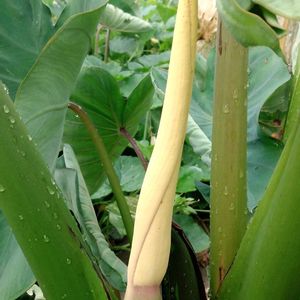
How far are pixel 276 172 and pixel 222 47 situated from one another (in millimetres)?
143

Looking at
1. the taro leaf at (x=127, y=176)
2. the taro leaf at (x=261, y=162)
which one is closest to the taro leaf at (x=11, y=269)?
the taro leaf at (x=261, y=162)

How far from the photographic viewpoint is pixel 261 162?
836 mm

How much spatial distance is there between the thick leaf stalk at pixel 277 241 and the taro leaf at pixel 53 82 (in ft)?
0.78

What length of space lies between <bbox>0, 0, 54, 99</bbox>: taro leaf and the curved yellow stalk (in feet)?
0.98

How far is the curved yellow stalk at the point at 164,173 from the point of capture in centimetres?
41

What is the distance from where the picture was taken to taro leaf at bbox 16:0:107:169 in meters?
0.54

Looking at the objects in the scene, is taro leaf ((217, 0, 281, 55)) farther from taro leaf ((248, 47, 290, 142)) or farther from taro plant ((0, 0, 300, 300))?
taro leaf ((248, 47, 290, 142))

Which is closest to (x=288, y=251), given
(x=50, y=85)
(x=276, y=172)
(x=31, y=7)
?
(x=276, y=172)

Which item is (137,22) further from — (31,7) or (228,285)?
(228,285)

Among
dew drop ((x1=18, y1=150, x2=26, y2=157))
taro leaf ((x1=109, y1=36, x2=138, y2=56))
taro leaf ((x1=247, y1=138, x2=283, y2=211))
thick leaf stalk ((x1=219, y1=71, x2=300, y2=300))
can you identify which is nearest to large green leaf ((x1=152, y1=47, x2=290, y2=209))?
taro leaf ((x1=247, y1=138, x2=283, y2=211))

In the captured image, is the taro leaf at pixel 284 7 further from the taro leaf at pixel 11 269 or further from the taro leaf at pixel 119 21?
the taro leaf at pixel 119 21

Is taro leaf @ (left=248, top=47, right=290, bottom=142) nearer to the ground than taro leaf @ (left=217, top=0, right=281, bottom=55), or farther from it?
nearer to the ground

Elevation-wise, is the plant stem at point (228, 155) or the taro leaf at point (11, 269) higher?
the plant stem at point (228, 155)

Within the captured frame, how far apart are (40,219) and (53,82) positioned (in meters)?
0.17
